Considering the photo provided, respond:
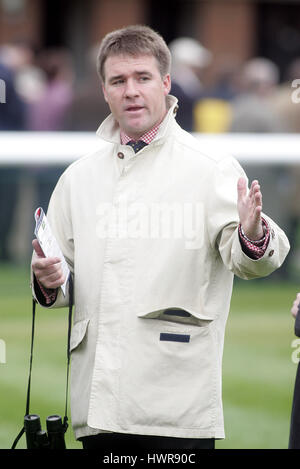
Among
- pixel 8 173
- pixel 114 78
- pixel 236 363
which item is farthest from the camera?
pixel 8 173

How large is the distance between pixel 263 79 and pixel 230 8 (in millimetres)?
13867

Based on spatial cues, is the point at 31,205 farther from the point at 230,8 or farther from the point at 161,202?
the point at 230,8

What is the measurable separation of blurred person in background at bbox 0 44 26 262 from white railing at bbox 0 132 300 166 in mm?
174

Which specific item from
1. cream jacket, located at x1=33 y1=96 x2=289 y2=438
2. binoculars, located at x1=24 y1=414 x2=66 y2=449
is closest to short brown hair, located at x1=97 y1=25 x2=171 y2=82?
cream jacket, located at x1=33 y1=96 x2=289 y2=438

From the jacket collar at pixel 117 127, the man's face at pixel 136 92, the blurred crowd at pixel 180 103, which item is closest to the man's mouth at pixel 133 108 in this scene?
the man's face at pixel 136 92

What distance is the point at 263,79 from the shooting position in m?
13.8

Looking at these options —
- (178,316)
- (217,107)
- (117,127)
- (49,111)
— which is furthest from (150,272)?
(217,107)

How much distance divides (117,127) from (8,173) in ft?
17.4

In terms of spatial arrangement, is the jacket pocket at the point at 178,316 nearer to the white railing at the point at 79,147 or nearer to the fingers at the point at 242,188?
the fingers at the point at 242,188

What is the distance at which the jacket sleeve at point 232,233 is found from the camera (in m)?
3.84

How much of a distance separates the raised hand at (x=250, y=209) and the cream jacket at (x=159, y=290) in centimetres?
11

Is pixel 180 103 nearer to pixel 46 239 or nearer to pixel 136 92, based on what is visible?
pixel 136 92

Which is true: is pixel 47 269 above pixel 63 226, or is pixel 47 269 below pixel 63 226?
below

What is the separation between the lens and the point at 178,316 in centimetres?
401
